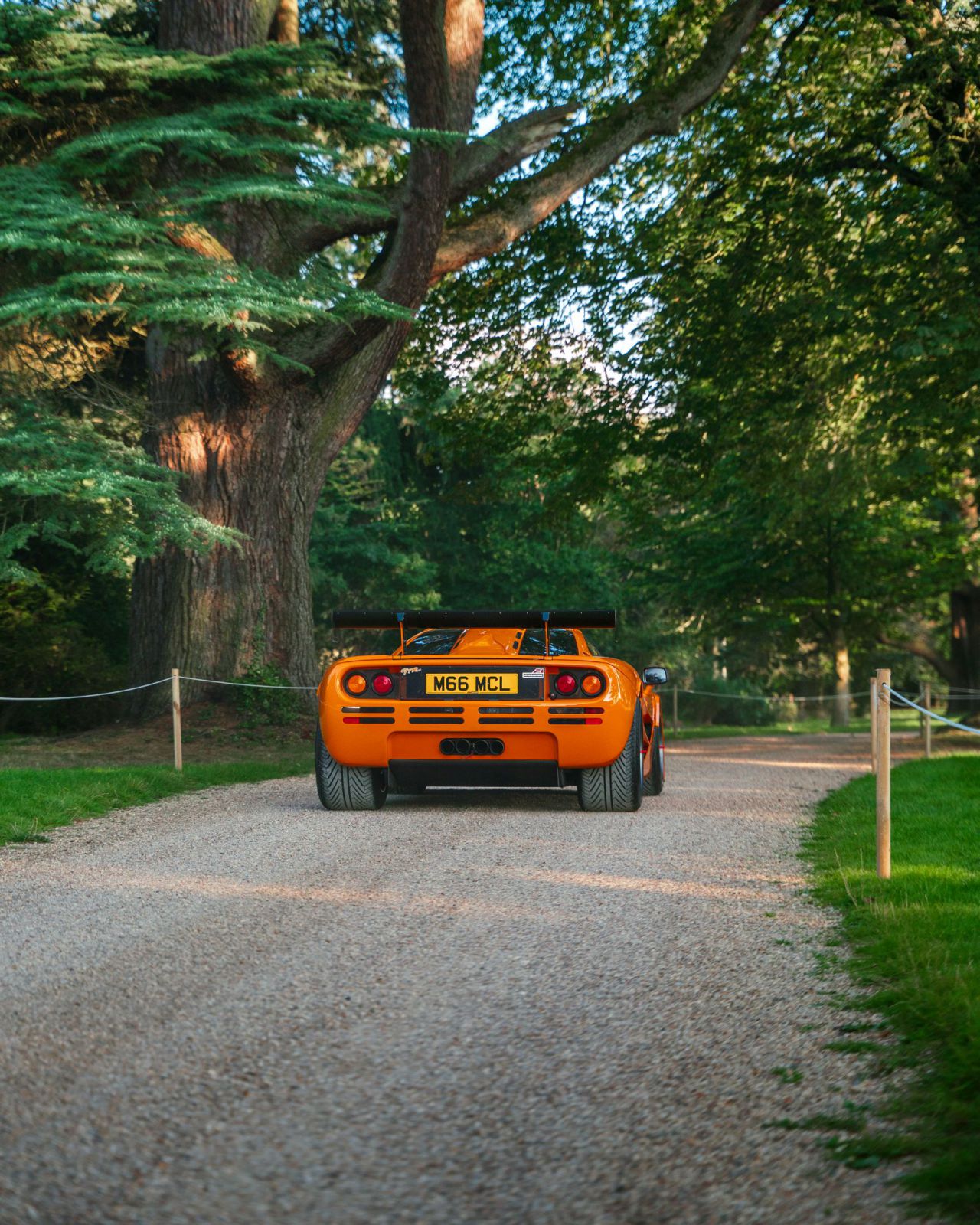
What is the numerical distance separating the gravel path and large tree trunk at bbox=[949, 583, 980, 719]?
18.5 meters

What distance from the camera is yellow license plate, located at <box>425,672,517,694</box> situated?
351 inches

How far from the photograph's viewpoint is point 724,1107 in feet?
10.6

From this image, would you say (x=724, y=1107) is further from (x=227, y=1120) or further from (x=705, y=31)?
(x=705, y=31)

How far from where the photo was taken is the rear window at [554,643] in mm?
9906

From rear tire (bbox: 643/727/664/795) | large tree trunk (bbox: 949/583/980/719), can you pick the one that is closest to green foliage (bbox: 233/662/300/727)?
rear tire (bbox: 643/727/664/795)

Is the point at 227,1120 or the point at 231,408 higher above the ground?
the point at 231,408

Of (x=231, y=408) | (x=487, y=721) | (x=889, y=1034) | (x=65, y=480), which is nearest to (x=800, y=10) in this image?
(x=231, y=408)

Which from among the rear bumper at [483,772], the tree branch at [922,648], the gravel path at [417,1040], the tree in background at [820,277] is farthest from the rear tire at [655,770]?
the tree branch at [922,648]

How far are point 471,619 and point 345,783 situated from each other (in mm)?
1556

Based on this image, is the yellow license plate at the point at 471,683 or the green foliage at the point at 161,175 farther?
the green foliage at the point at 161,175

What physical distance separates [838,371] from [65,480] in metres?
10.5

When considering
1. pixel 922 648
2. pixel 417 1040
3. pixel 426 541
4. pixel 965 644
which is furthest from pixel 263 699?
pixel 426 541

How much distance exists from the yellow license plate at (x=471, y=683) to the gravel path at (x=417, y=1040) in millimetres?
1731

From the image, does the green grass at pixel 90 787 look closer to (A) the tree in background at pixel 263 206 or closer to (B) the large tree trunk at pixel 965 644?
(A) the tree in background at pixel 263 206
